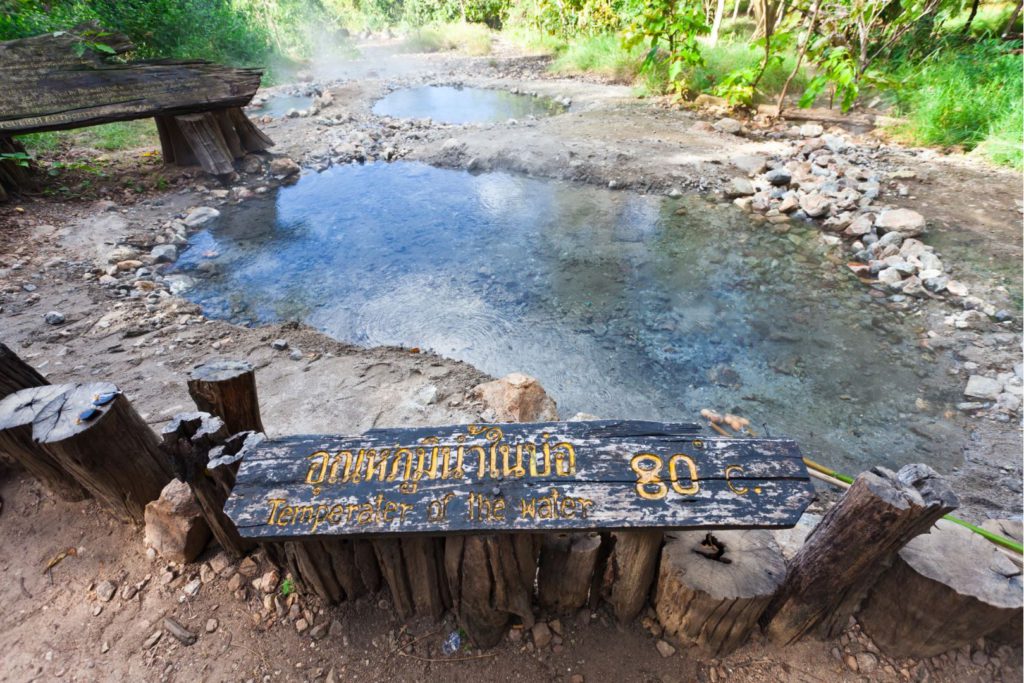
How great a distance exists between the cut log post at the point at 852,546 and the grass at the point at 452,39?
2122 centimetres

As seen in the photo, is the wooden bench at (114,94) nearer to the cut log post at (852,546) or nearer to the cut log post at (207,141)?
the cut log post at (207,141)

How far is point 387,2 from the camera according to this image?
2670cm

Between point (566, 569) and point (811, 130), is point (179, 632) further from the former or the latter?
point (811, 130)

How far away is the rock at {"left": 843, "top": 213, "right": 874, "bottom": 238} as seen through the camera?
538 centimetres

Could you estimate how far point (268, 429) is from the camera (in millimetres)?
3025

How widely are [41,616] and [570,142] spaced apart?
8.06 meters

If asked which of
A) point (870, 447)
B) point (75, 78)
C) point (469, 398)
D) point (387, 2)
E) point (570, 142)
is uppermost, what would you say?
point (387, 2)

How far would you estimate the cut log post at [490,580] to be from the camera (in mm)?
1589

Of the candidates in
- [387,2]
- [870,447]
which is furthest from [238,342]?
[387,2]

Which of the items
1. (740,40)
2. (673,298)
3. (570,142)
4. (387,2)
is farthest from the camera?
(387,2)

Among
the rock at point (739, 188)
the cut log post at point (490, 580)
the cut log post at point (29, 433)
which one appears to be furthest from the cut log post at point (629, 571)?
the rock at point (739, 188)

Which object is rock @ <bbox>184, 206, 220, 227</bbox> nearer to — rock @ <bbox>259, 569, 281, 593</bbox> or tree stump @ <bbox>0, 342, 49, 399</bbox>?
tree stump @ <bbox>0, 342, 49, 399</bbox>

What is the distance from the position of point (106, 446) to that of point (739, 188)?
7.16 meters

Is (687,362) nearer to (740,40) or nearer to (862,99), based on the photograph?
(862,99)
